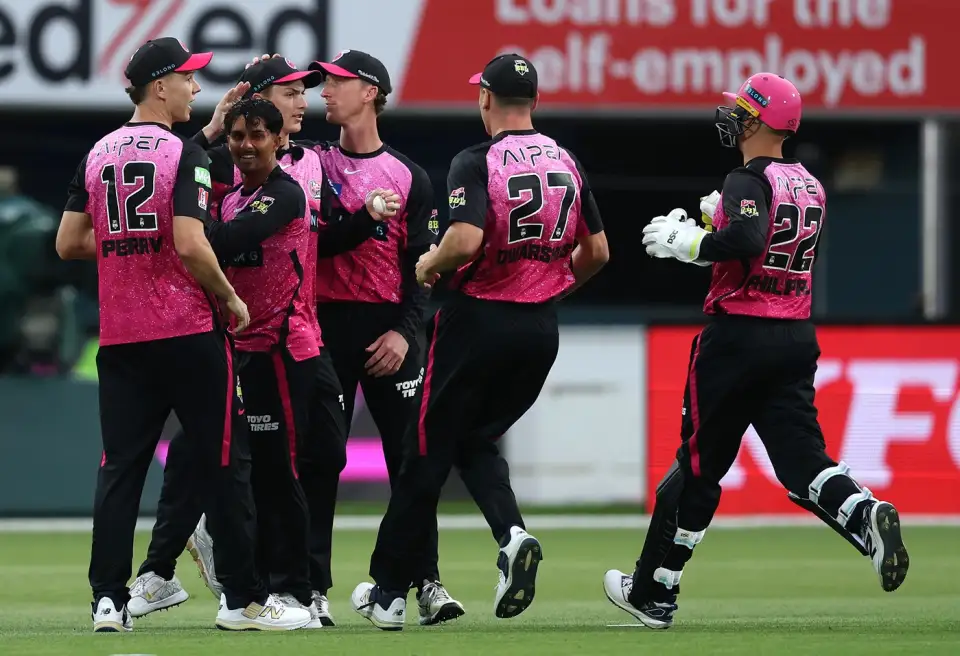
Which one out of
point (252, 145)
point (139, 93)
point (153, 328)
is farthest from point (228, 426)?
point (139, 93)

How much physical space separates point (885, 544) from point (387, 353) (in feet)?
7.75

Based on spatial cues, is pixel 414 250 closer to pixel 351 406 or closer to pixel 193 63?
pixel 351 406

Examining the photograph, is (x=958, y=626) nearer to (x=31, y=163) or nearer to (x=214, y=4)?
(x=214, y=4)

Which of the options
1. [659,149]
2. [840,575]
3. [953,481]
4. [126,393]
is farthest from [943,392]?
[126,393]

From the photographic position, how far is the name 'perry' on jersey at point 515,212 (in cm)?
698

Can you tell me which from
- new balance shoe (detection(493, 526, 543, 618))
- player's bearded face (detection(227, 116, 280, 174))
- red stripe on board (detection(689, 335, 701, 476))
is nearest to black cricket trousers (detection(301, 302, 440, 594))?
new balance shoe (detection(493, 526, 543, 618))

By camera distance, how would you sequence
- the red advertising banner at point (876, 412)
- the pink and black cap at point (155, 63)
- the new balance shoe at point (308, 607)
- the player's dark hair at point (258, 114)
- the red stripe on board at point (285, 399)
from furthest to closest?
the red advertising banner at point (876, 412), the new balance shoe at point (308, 607), the red stripe on board at point (285, 399), the player's dark hair at point (258, 114), the pink and black cap at point (155, 63)

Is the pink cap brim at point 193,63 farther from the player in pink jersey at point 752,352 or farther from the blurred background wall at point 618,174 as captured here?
the blurred background wall at point 618,174

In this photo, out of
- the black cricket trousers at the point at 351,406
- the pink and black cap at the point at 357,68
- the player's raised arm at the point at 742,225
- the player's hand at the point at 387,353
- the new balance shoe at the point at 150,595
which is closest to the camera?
the player's raised arm at the point at 742,225

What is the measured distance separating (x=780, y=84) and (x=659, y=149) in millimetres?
10550

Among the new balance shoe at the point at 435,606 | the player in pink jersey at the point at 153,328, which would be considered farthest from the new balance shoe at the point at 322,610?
the player in pink jersey at the point at 153,328

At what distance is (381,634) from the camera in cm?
674

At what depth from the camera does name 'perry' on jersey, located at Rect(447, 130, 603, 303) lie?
698 centimetres

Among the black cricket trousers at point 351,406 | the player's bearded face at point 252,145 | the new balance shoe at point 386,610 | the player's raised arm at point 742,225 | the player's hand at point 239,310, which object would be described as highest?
the player's bearded face at point 252,145
